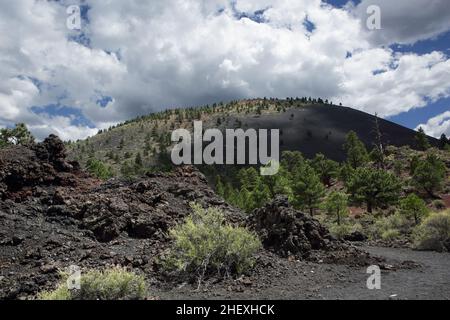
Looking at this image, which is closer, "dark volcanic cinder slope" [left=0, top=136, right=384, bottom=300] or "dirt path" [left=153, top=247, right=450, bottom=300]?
"dirt path" [left=153, top=247, right=450, bottom=300]

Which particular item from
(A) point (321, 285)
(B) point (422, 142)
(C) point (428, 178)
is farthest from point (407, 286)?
(B) point (422, 142)

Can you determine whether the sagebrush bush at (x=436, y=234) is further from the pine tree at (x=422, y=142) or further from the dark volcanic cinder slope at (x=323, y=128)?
the dark volcanic cinder slope at (x=323, y=128)

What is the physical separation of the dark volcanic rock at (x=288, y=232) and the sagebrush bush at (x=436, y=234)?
6.98 metres

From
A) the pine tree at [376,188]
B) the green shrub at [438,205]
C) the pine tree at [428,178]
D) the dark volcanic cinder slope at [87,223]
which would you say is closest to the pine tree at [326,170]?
the pine tree at [428,178]

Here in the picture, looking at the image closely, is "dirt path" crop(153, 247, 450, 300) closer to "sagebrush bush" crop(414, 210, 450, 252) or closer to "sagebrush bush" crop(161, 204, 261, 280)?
"sagebrush bush" crop(161, 204, 261, 280)

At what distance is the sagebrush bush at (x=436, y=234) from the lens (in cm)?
1981

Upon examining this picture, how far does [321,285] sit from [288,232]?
4.60 m

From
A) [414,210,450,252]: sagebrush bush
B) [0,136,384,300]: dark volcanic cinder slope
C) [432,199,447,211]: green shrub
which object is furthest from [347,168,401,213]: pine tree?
[0,136,384,300]: dark volcanic cinder slope

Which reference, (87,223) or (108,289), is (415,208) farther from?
(108,289)

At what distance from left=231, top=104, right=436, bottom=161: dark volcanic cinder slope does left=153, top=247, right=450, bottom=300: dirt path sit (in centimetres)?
10123

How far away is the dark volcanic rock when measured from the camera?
15.4m
